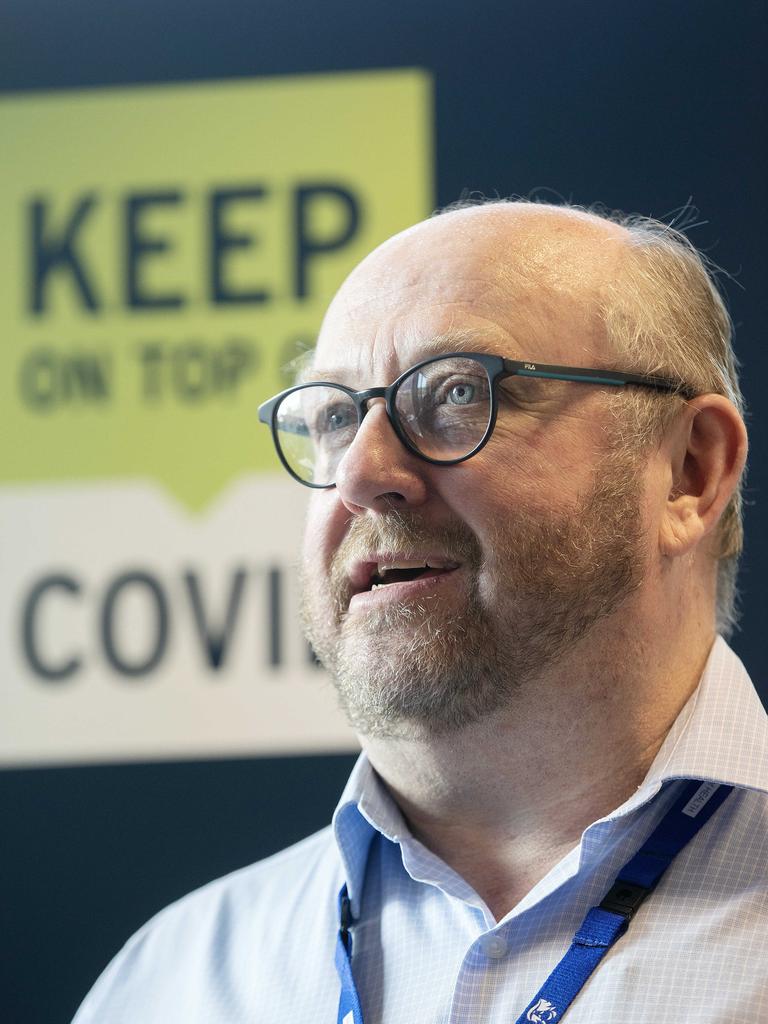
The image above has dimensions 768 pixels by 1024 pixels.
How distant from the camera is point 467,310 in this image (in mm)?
1476

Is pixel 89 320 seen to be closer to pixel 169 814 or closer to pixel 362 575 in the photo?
pixel 169 814

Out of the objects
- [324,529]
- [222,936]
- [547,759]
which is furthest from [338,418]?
[222,936]

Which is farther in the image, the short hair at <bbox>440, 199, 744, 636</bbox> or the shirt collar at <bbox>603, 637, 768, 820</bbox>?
the short hair at <bbox>440, 199, 744, 636</bbox>

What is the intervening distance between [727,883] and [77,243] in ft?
6.38

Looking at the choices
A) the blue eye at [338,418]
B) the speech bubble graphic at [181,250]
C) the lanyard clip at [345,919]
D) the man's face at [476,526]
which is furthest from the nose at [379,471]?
Answer: the speech bubble graphic at [181,250]

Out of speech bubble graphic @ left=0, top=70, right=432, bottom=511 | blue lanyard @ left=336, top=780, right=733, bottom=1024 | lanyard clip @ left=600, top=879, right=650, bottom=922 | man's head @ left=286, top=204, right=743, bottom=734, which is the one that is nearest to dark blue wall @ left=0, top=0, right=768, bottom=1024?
speech bubble graphic @ left=0, top=70, right=432, bottom=511

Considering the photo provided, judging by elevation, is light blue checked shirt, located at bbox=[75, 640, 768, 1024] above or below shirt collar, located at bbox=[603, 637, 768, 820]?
below

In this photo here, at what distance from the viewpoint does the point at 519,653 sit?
140 cm

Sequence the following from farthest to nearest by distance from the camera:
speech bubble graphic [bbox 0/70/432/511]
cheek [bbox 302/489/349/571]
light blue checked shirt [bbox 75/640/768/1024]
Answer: speech bubble graphic [bbox 0/70/432/511], cheek [bbox 302/489/349/571], light blue checked shirt [bbox 75/640/768/1024]

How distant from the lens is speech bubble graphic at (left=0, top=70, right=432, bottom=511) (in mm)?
2475

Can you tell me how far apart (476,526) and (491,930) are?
48 cm

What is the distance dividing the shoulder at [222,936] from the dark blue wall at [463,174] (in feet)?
1.90

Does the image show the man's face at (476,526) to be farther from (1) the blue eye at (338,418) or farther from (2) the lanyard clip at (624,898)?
(2) the lanyard clip at (624,898)

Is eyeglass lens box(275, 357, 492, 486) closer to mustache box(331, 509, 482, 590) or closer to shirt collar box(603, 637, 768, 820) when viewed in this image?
mustache box(331, 509, 482, 590)
